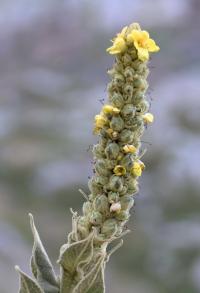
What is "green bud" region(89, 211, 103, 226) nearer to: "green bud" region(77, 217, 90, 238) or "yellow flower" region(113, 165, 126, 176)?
"green bud" region(77, 217, 90, 238)

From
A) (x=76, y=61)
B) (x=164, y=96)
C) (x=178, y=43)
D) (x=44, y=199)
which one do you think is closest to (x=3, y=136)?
(x=44, y=199)

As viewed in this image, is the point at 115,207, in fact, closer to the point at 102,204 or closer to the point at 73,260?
the point at 102,204

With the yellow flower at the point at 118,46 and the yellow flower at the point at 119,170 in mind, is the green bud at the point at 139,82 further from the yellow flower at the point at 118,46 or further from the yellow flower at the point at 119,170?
the yellow flower at the point at 119,170

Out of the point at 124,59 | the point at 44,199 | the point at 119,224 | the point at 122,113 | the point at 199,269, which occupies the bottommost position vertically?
the point at 119,224

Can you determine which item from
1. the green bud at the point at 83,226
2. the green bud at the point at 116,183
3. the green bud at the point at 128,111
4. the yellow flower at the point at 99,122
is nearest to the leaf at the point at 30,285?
Answer: the green bud at the point at 83,226

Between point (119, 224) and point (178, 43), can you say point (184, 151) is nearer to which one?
point (178, 43)

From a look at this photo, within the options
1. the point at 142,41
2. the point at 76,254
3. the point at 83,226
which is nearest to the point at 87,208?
the point at 83,226

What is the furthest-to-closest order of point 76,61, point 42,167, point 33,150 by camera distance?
point 76,61, point 33,150, point 42,167
